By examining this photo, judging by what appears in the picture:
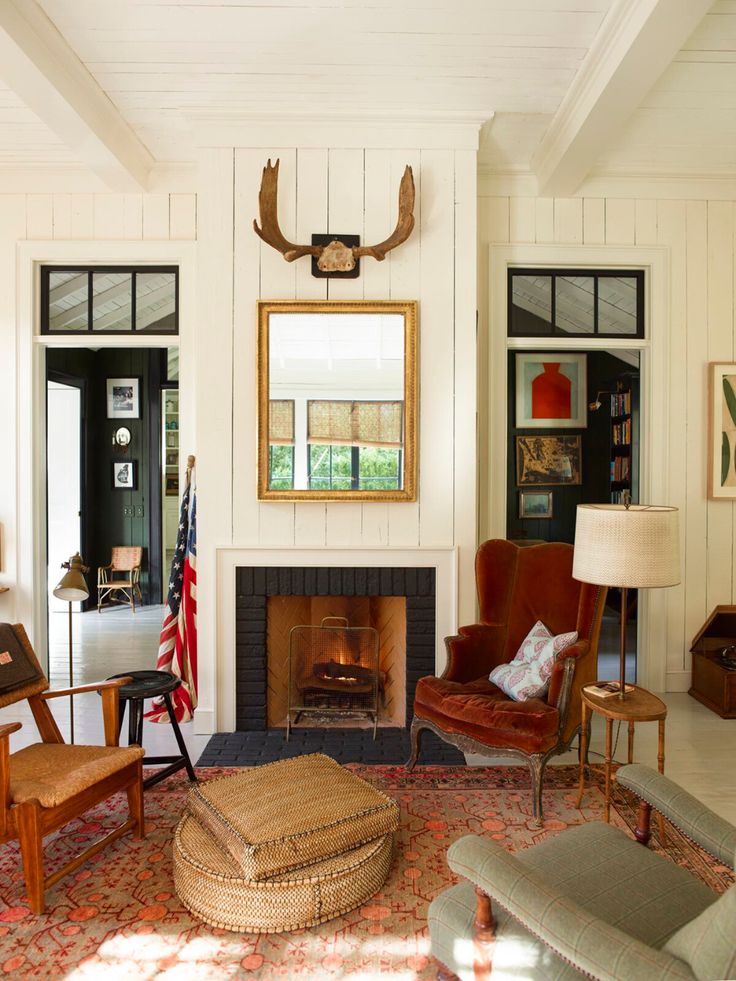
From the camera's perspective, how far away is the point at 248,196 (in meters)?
3.57

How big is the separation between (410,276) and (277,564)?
1682mm

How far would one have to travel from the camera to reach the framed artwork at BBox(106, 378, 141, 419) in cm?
752

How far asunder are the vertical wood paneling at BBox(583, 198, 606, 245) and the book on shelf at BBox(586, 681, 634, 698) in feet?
8.94

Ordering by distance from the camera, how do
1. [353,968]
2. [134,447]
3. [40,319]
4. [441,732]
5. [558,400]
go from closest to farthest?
[353,968]
[441,732]
[40,319]
[558,400]
[134,447]

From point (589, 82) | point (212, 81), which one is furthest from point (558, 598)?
point (212, 81)

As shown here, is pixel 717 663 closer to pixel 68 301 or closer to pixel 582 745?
pixel 582 745

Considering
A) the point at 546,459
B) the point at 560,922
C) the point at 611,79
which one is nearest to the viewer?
the point at 560,922

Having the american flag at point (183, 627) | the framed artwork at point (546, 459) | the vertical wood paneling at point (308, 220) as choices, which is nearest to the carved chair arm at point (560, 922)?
the vertical wood paneling at point (308, 220)

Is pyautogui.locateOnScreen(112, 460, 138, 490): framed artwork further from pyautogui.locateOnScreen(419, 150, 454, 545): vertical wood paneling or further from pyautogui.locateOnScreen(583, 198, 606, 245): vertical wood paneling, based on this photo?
pyautogui.locateOnScreen(583, 198, 606, 245): vertical wood paneling

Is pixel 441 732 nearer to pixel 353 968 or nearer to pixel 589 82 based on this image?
pixel 353 968

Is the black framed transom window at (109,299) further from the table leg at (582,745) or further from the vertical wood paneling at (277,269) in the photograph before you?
the table leg at (582,745)

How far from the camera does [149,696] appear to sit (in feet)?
9.06

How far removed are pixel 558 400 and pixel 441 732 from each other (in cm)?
265

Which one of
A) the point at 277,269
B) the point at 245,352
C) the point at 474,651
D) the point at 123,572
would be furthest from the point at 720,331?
the point at 123,572
